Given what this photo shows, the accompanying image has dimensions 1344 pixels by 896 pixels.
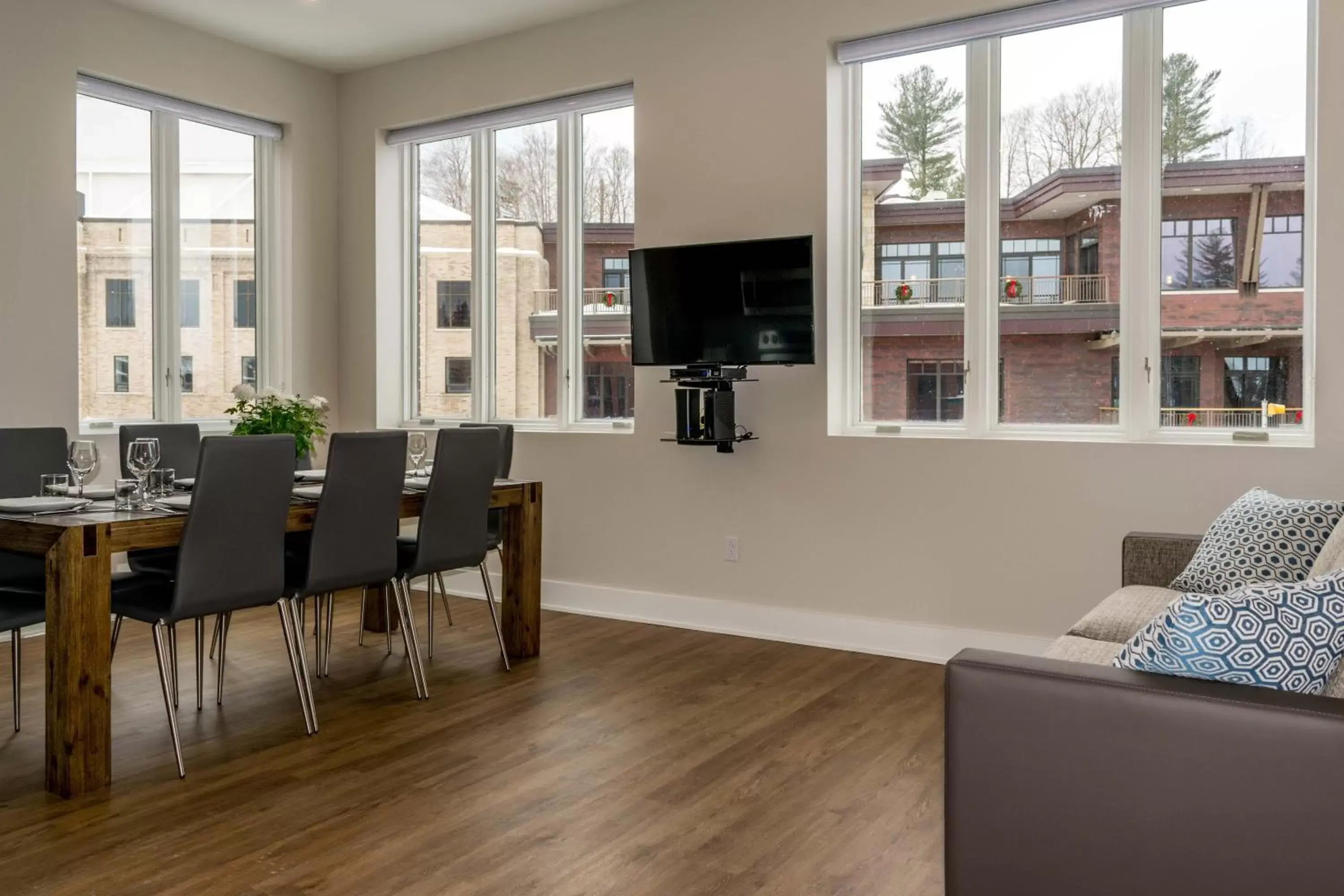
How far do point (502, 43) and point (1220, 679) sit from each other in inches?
201

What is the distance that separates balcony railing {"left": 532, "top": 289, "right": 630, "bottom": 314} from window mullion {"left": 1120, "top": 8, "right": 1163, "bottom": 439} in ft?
7.83

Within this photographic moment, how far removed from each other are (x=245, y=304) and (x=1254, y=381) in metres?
5.20

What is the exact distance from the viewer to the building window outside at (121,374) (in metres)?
5.37

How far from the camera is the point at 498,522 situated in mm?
4805

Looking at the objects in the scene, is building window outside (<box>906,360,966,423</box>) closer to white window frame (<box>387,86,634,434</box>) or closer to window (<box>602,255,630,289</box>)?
white window frame (<box>387,86,634,434</box>)

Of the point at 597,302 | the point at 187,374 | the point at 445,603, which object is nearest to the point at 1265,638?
the point at 445,603

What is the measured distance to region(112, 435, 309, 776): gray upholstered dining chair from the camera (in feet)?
9.86

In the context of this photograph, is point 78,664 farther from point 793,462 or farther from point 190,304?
point 190,304

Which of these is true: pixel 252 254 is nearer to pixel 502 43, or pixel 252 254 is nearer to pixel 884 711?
pixel 502 43

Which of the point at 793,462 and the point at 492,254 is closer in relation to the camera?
the point at 793,462

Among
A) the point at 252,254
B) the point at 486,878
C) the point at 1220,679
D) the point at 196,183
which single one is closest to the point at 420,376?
the point at 252,254

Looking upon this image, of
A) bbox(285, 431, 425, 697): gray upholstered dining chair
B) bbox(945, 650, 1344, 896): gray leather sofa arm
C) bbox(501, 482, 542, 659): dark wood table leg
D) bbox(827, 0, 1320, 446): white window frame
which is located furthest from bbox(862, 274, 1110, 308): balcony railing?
bbox(945, 650, 1344, 896): gray leather sofa arm

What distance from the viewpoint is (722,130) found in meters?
4.93

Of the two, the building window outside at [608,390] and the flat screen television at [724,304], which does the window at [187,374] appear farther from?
the flat screen television at [724,304]
